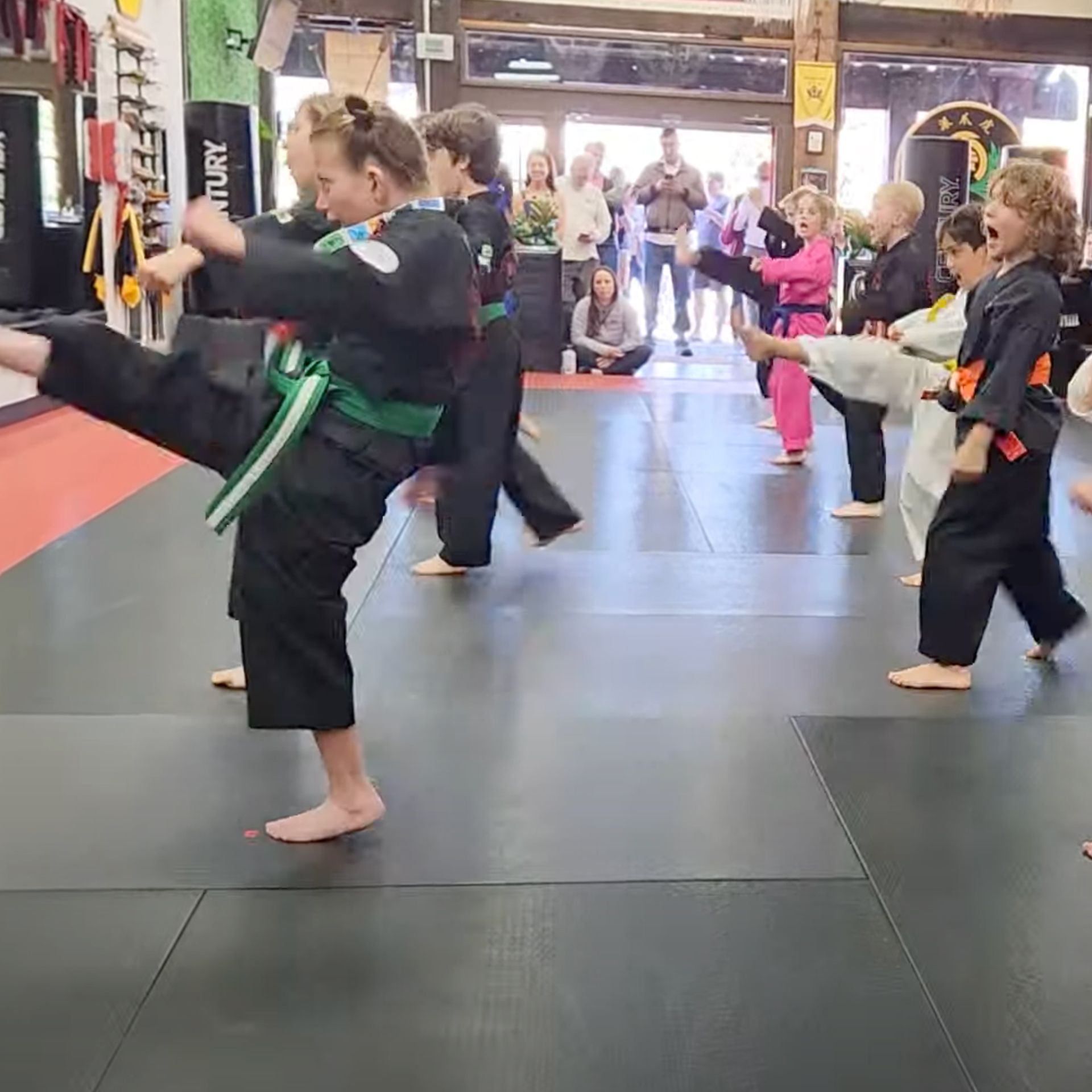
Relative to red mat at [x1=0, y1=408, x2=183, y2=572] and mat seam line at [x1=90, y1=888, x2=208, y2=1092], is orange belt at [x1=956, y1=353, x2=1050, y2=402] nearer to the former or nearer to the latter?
mat seam line at [x1=90, y1=888, x2=208, y2=1092]

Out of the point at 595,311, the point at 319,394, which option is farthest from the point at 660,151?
the point at 319,394

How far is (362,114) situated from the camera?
7.65 ft

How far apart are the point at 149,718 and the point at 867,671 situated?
1.70m

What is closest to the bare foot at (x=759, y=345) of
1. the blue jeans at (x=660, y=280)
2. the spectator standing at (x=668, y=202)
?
the spectator standing at (x=668, y=202)

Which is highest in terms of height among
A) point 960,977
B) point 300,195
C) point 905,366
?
point 300,195

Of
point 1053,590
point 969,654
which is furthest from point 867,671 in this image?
point 1053,590

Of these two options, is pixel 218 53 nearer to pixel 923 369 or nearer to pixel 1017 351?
pixel 923 369

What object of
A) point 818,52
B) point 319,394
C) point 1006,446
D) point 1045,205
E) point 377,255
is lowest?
point 1006,446

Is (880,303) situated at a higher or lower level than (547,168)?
lower

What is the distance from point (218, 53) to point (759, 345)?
8.81 metres

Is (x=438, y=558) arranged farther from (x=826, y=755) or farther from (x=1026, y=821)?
(x=1026, y=821)

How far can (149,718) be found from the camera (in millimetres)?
3035

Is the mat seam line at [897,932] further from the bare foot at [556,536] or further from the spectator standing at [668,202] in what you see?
the spectator standing at [668,202]

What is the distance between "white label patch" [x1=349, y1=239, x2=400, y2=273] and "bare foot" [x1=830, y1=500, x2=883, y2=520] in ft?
11.2
